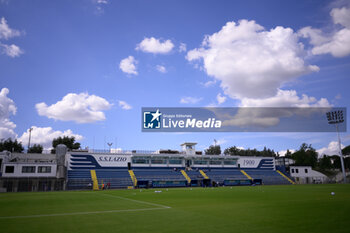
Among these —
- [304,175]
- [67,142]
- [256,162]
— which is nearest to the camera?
[304,175]

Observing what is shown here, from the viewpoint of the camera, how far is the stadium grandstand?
1897 inches

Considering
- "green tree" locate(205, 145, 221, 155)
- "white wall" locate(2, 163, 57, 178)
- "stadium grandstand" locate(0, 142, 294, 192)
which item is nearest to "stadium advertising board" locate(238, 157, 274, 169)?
"stadium grandstand" locate(0, 142, 294, 192)

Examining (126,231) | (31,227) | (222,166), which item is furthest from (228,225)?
(222,166)

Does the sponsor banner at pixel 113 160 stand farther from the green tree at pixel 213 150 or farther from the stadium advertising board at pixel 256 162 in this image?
the green tree at pixel 213 150

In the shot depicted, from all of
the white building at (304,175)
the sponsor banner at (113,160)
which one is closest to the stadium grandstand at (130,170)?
the sponsor banner at (113,160)

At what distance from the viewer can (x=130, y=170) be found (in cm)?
6191

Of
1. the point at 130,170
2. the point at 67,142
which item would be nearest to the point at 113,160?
the point at 130,170

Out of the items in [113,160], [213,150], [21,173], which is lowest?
[21,173]

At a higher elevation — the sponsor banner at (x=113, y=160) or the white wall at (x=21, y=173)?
the sponsor banner at (x=113, y=160)

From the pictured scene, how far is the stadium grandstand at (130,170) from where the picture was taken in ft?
158

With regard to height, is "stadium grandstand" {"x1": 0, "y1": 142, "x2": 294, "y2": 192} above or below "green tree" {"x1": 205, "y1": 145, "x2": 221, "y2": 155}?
below

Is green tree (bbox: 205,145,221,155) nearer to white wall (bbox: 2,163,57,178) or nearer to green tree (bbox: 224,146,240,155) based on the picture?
green tree (bbox: 224,146,240,155)

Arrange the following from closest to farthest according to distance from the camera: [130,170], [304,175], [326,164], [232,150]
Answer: [130,170], [304,175], [326,164], [232,150]

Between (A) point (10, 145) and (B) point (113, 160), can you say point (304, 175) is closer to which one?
(B) point (113, 160)
